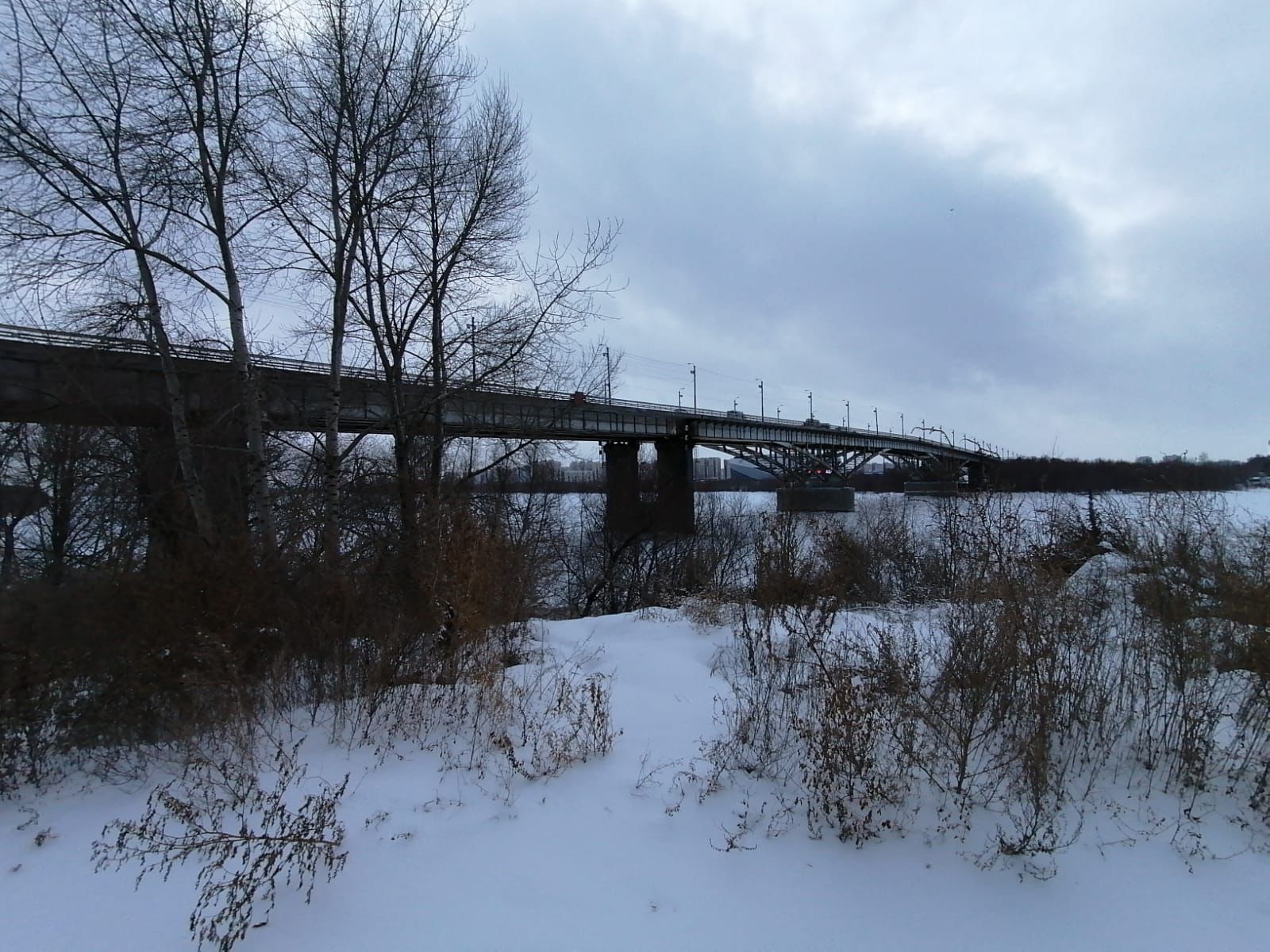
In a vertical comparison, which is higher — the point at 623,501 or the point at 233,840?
the point at 623,501

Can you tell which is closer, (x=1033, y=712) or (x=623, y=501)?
(x=1033, y=712)

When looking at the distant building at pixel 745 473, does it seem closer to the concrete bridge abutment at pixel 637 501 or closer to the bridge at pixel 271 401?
the concrete bridge abutment at pixel 637 501

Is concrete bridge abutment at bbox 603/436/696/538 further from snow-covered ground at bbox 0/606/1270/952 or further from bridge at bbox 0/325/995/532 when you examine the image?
snow-covered ground at bbox 0/606/1270/952

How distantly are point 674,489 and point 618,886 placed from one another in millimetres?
26479

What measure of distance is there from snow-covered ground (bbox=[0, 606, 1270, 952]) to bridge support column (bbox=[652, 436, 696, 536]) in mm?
20017

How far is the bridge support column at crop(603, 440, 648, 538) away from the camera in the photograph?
23.7m

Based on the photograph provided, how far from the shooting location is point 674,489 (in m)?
29.7

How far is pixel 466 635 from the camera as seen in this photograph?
6.13 meters

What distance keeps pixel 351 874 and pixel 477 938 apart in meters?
0.91

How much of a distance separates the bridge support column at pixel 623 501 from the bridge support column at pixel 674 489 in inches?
31.3

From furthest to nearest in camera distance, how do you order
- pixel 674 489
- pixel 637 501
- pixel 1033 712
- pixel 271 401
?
pixel 674 489
pixel 637 501
pixel 271 401
pixel 1033 712

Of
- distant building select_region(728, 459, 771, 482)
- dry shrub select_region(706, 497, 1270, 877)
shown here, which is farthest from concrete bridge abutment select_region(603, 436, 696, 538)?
distant building select_region(728, 459, 771, 482)

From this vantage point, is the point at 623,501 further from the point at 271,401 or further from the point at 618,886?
the point at 618,886

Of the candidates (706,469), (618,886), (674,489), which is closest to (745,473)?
(706,469)
